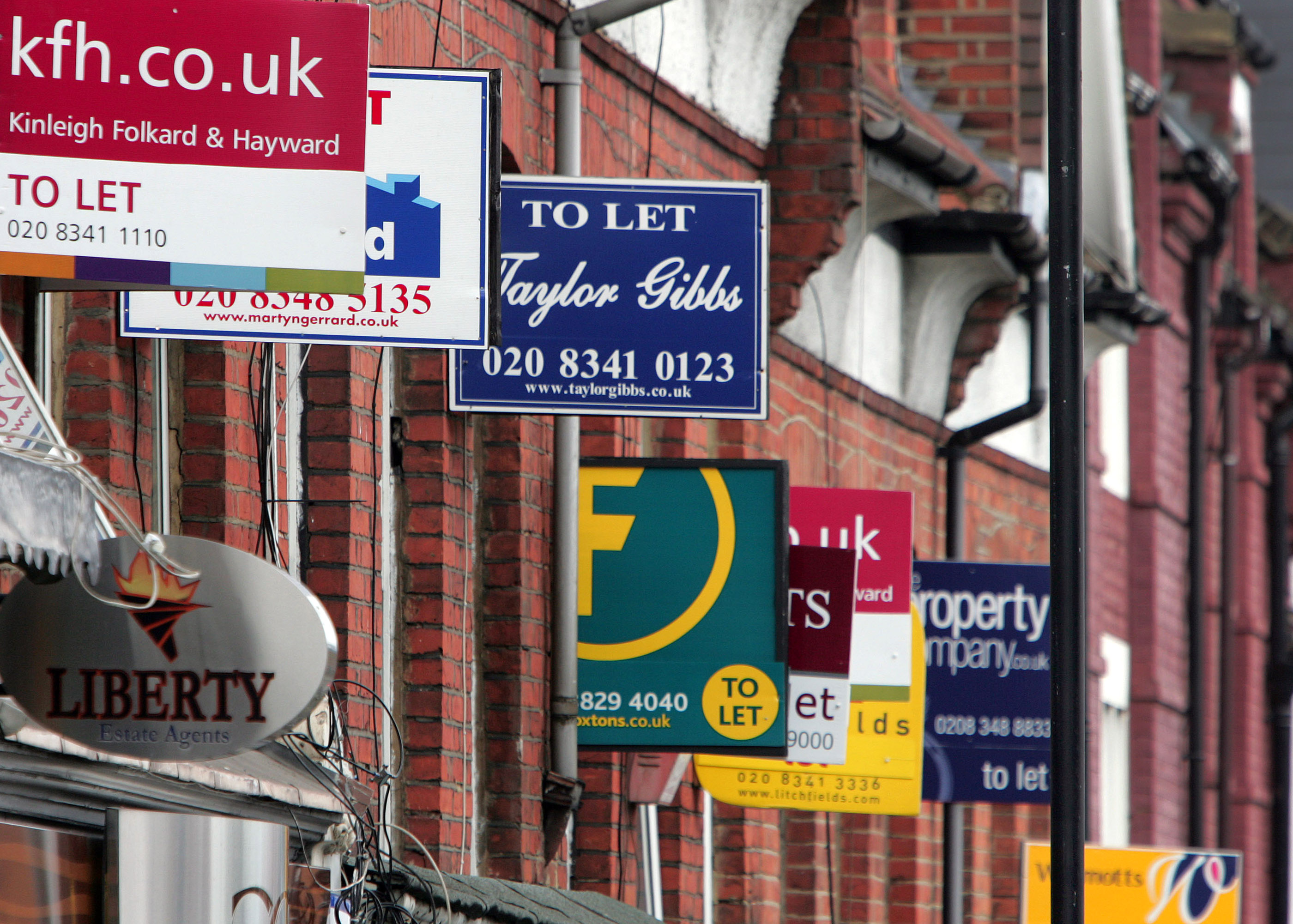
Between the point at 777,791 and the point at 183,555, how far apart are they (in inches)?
193

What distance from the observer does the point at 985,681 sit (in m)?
11.9

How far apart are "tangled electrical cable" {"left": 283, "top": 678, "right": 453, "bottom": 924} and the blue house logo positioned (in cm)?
120

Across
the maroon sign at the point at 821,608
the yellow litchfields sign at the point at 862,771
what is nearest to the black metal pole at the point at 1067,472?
the maroon sign at the point at 821,608

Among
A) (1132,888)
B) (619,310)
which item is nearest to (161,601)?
(619,310)

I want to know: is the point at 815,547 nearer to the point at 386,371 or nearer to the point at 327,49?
the point at 386,371

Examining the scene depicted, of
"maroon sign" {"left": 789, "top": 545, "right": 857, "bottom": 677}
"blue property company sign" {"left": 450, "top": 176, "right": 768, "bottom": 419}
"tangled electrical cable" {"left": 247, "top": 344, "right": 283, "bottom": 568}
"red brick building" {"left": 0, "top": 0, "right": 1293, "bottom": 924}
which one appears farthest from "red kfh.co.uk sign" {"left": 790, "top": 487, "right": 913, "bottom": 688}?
"tangled electrical cable" {"left": 247, "top": 344, "right": 283, "bottom": 568}

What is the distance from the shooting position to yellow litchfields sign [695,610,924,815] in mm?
9984

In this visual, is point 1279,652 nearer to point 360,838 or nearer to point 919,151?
point 919,151

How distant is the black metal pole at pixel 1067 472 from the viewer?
623 centimetres

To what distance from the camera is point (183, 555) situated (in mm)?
5418

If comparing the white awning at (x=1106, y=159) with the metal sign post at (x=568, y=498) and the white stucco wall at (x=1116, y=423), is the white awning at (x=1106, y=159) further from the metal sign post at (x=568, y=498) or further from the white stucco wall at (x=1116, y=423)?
the metal sign post at (x=568, y=498)

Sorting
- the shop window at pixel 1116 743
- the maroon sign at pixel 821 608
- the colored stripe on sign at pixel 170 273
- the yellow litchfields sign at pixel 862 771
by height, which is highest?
the colored stripe on sign at pixel 170 273

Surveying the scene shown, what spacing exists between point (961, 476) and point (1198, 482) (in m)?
8.28

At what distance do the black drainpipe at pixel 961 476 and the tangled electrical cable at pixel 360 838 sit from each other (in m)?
6.64
